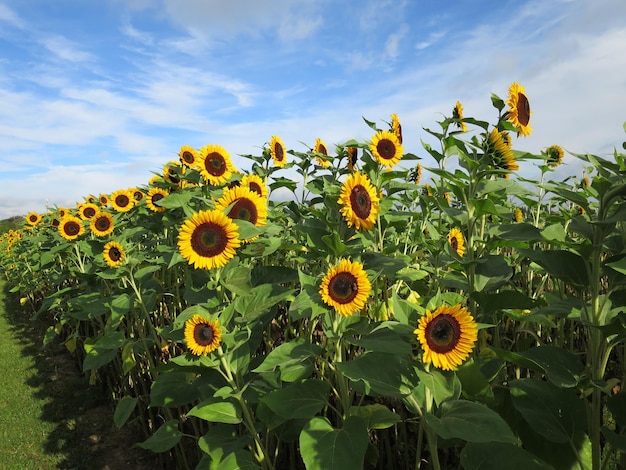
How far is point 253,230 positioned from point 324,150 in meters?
2.45

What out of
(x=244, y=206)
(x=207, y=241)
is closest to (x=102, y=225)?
(x=244, y=206)

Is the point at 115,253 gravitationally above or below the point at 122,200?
below

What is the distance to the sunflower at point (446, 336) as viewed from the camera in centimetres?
166

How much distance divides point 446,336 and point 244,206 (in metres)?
1.39

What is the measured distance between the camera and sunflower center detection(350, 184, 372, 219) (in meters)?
2.23

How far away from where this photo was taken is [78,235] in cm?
475

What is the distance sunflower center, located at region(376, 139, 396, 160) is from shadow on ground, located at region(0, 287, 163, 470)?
286cm

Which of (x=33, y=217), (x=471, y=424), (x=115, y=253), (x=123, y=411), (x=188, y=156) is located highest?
(x=33, y=217)

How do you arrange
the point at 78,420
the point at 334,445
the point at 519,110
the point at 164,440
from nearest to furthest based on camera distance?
the point at 334,445
the point at 519,110
the point at 164,440
the point at 78,420

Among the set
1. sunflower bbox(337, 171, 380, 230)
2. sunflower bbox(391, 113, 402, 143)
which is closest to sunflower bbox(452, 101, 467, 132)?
sunflower bbox(391, 113, 402, 143)

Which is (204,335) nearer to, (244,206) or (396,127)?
(244,206)

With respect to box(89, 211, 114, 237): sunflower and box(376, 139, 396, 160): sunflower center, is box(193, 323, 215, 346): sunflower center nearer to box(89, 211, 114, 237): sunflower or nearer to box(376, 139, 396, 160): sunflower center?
box(376, 139, 396, 160): sunflower center

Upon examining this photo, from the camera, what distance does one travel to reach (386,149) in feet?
9.66

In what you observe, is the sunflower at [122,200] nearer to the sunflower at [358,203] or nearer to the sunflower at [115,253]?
the sunflower at [115,253]
